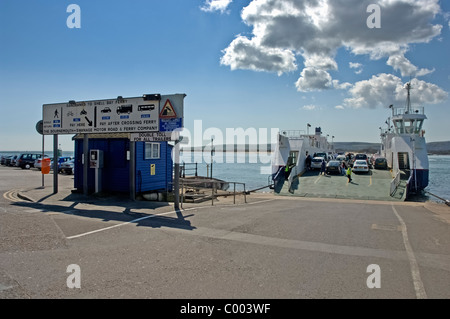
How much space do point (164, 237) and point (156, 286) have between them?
2.96m

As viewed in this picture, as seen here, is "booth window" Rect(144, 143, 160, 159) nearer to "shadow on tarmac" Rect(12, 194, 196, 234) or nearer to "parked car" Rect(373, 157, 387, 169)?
"shadow on tarmac" Rect(12, 194, 196, 234)

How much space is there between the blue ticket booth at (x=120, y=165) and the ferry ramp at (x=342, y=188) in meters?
10.1

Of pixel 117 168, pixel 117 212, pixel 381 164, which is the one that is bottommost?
A: pixel 117 212

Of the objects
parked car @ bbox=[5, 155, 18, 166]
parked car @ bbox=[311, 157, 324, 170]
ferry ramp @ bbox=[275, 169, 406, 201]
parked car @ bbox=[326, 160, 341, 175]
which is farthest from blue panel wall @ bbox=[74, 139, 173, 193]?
parked car @ bbox=[5, 155, 18, 166]

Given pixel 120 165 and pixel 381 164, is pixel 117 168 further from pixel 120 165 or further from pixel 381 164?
pixel 381 164

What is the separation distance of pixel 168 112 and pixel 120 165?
15.3 feet

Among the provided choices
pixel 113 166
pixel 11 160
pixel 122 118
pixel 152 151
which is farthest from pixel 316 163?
pixel 11 160

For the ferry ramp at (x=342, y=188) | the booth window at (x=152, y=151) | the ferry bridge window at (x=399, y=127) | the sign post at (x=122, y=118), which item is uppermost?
the ferry bridge window at (x=399, y=127)

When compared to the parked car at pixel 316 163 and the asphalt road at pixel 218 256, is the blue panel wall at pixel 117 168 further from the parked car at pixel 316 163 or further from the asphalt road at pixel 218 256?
the parked car at pixel 316 163

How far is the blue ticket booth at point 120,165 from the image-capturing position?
52.8 feet

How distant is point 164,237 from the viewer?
7.63 m

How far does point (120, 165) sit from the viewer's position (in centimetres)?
1627

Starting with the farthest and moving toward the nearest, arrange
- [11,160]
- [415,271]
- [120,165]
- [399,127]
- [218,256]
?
1. [11,160]
2. [399,127]
3. [120,165]
4. [218,256]
5. [415,271]

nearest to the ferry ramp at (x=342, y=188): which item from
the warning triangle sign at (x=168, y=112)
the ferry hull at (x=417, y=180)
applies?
the ferry hull at (x=417, y=180)
